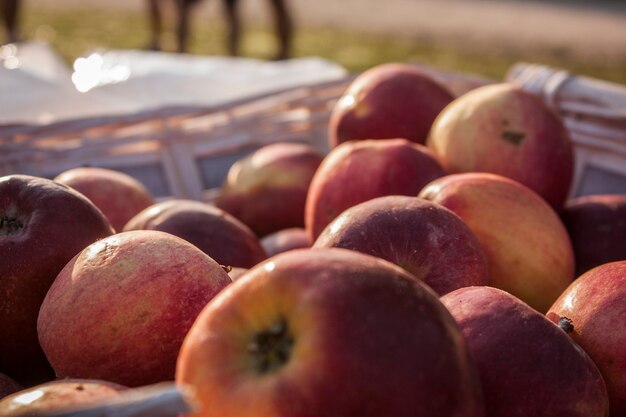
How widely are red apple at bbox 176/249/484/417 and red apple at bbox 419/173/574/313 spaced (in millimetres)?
653

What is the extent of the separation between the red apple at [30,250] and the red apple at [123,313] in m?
0.09

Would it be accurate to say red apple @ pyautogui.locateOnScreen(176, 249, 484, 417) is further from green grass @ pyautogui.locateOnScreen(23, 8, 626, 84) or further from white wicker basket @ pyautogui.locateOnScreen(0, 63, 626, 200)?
green grass @ pyautogui.locateOnScreen(23, 8, 626, 84)

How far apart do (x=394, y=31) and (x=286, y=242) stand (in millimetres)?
8584

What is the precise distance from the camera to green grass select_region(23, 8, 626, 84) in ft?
26.0

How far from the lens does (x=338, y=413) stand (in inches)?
31.6

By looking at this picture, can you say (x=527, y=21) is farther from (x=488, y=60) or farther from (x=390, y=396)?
(x=390, y=396)

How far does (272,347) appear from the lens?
842 millimetres

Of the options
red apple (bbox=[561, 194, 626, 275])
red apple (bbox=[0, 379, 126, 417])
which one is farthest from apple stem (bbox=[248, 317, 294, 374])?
red apple (bbox=[561, 194, 626, 275])

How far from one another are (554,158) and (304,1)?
37.9 feet

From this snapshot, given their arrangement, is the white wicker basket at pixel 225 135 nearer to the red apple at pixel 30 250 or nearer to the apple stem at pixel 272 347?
the red apple at pixel 30 250

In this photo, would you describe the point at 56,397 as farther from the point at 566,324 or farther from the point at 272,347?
the point at 566,324

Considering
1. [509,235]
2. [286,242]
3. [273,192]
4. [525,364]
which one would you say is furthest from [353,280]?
[273,192]

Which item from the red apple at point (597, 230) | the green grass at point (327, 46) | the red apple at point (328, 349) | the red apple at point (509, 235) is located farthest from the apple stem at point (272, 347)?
the green grass at point (327, 46)

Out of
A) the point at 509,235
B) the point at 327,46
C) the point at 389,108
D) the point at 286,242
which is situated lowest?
the point at 327,46
